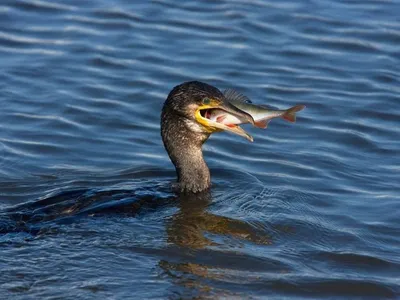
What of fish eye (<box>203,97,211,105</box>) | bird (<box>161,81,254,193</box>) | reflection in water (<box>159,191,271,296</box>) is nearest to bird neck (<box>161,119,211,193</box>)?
bird (<box>161,81,254,193</box>)

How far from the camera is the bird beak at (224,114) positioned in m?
9.30

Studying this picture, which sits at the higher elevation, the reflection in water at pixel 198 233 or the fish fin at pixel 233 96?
the fish fin at pixel 233 96

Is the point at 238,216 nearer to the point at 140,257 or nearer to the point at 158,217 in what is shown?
the point at 158,217

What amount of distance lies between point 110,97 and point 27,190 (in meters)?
2.61

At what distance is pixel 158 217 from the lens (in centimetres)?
928

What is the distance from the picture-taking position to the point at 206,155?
11086 millimetres

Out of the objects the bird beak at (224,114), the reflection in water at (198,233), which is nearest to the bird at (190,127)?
the bird beak at (224,114)

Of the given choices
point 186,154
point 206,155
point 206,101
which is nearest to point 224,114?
point 206,101

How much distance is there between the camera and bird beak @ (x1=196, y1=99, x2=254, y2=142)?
930 cm

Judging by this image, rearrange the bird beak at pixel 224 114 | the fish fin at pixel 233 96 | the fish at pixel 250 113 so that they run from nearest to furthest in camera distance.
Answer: the bird beak at pixel 224 114 < the fish at pixel 250 113 < the fish fin at pixel 233 96

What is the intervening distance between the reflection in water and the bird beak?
2.26 ft

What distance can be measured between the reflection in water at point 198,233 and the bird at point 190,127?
0.16 m

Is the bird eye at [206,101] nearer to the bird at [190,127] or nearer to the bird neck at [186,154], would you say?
the bird at [190,127]

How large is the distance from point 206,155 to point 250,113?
5.23 ft
